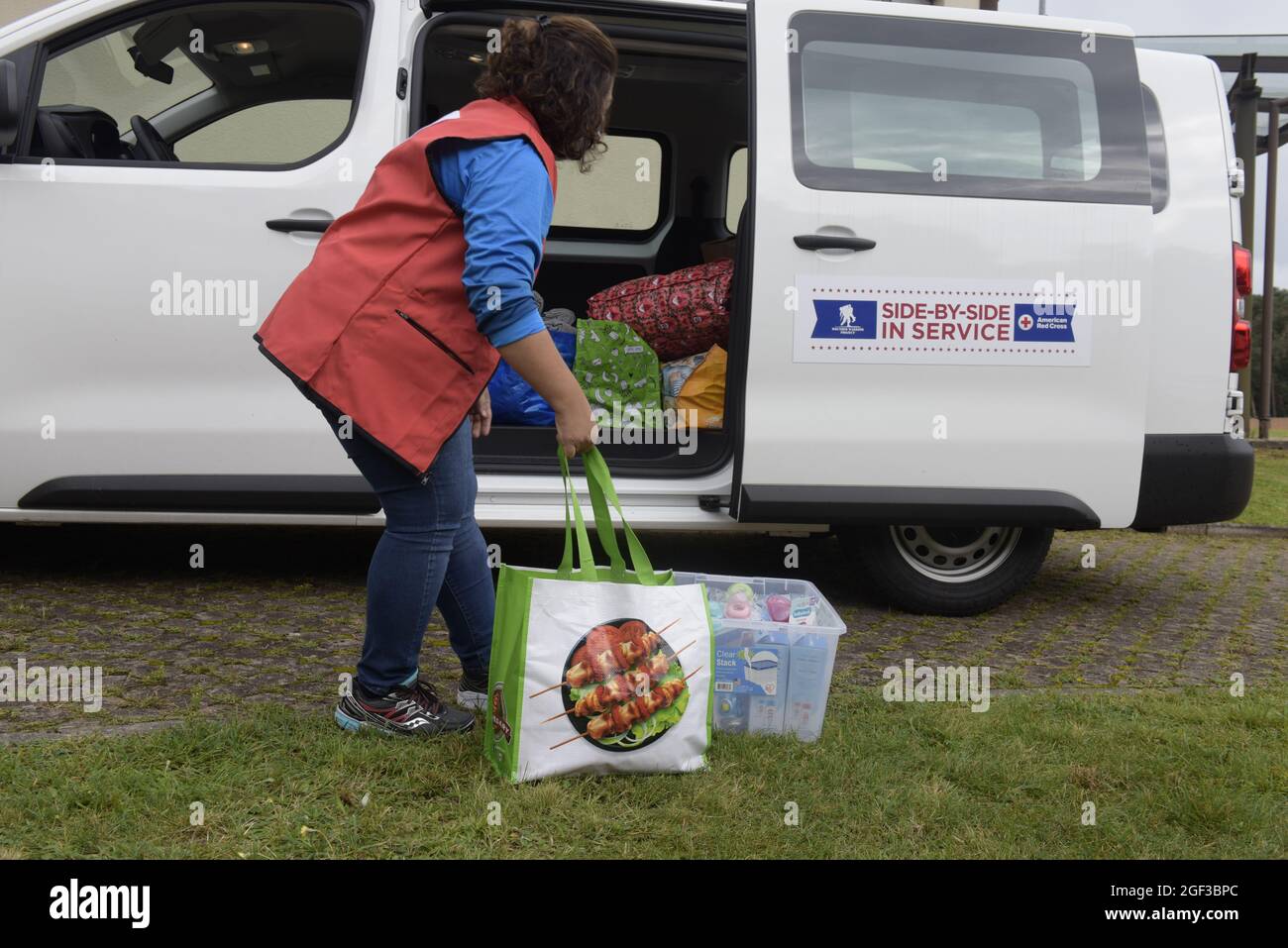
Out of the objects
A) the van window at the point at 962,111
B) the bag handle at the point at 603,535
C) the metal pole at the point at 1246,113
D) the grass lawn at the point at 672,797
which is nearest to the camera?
the grass lawn at the point at 672,797

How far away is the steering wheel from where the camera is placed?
12.3ft

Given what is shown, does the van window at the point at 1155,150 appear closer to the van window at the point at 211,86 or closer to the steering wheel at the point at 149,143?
the van window at the point at 211,86

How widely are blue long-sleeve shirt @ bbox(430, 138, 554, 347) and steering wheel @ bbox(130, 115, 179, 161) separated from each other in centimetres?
202

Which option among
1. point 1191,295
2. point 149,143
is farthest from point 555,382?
point 1191,295

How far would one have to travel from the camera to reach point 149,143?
3.78 meters

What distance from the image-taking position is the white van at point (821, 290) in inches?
139

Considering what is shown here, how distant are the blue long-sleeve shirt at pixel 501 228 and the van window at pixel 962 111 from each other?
1.69 m

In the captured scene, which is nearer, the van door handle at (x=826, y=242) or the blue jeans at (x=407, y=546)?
the blue jeans at (x=407, y=546)

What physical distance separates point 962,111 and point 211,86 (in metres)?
2.80

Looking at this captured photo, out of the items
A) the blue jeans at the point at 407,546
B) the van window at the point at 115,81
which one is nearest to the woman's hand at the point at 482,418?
the blue jeans at the point at 407,546

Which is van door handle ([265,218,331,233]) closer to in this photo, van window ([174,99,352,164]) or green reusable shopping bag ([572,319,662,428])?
van window ([174,99,352,164])

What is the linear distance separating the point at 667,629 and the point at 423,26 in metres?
2.36

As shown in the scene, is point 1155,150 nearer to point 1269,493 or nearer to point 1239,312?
point 1239,312

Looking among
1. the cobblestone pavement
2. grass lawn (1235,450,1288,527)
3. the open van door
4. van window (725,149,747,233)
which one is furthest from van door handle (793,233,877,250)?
grass lawn (1235,450,1288,527)
